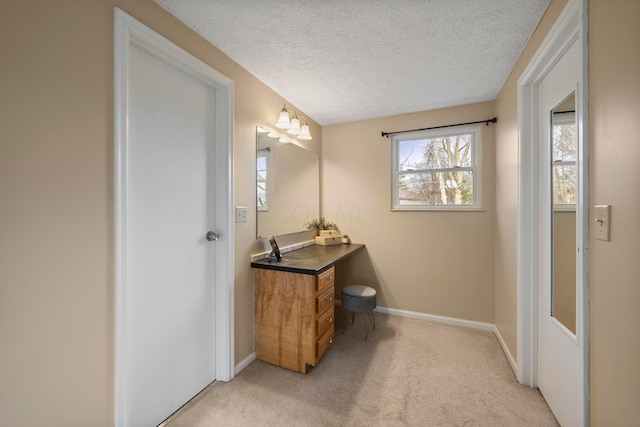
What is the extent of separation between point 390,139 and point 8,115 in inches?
116

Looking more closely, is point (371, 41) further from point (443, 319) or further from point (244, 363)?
point (443, 319)

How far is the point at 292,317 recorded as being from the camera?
193 centimetres

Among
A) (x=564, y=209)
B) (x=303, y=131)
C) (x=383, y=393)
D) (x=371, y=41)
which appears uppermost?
(x=371, y=41)

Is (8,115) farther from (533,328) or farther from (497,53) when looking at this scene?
(533,328)

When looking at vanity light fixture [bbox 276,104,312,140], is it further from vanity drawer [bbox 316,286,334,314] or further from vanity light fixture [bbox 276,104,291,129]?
vanity drawer [bbox 316,286,334,314]

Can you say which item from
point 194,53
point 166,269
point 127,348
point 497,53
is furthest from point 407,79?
point 127,348

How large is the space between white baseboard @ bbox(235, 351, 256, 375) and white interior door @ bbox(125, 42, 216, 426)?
0.17 m

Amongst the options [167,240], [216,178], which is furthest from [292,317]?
[216,178]

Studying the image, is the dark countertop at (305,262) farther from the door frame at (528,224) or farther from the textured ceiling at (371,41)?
the textured ceiling at (371,41)

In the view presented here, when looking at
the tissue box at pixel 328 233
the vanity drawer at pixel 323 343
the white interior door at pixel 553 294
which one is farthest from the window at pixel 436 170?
the vanity drawer at pixel 323 343

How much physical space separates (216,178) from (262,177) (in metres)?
0.46

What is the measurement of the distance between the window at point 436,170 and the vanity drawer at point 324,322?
1503mm

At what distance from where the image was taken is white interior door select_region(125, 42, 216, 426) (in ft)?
4.52

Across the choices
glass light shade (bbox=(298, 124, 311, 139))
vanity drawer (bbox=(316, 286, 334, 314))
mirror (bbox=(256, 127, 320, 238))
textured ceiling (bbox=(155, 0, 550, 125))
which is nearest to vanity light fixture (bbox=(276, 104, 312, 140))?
glass light shade (bbox=(298, 124, 311, 139))
